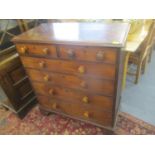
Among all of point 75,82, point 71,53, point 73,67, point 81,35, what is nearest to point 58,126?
point 75,82

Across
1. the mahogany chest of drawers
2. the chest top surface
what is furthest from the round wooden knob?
the chest top surface

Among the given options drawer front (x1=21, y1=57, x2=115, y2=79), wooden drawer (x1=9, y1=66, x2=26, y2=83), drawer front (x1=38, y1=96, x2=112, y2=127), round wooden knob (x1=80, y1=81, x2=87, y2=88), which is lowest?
drawer front (x1=38, y1=96, x2=112, y2=127)

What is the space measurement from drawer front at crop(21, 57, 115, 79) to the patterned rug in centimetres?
75

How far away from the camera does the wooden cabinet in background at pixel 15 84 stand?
5.38 ft

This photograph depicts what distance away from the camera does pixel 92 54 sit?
3.63 ft

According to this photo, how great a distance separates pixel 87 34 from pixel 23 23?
3.40 feet

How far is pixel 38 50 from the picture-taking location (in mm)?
1303

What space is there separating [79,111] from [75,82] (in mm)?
399

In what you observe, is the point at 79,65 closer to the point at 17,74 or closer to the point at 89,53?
the point at 89,53

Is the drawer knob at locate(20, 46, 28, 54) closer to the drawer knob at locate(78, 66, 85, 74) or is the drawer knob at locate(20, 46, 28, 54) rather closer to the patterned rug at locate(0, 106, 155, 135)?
the drawer knob at locate(78, 66, 85, 74)

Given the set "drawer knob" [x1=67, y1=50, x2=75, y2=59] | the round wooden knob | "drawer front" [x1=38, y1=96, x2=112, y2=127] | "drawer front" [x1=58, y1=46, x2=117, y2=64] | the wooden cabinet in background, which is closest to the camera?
"drawer front" [x1=58, y1=46, x2=117, y2=64]

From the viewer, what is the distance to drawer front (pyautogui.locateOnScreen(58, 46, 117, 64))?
105cm

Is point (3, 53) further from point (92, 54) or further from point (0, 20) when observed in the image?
point (92, 54)

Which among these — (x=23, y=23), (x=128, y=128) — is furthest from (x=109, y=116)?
(x=23, y=23)
